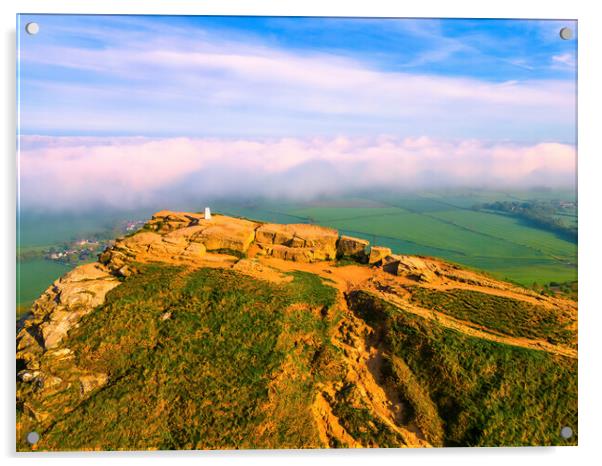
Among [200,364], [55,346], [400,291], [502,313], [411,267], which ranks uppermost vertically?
[411,267]

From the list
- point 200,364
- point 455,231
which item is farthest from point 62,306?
point 455,231

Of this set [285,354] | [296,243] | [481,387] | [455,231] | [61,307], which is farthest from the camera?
[455,231]

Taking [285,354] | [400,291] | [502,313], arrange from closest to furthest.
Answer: [285,354]
[502,313]
[400,291]

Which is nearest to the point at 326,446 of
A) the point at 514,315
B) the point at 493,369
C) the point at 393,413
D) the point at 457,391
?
the point at 393,413

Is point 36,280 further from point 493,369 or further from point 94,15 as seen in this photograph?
point 493,369

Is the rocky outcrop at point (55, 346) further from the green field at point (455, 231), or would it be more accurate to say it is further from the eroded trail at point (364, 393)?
the green field at point (455, 231)

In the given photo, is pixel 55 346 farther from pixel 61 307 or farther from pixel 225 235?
pixel 225 235

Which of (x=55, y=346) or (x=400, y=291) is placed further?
(x=400, y=291)

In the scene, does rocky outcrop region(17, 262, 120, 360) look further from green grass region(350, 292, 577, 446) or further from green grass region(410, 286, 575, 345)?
green grass region(410, 286, 575, 345)
